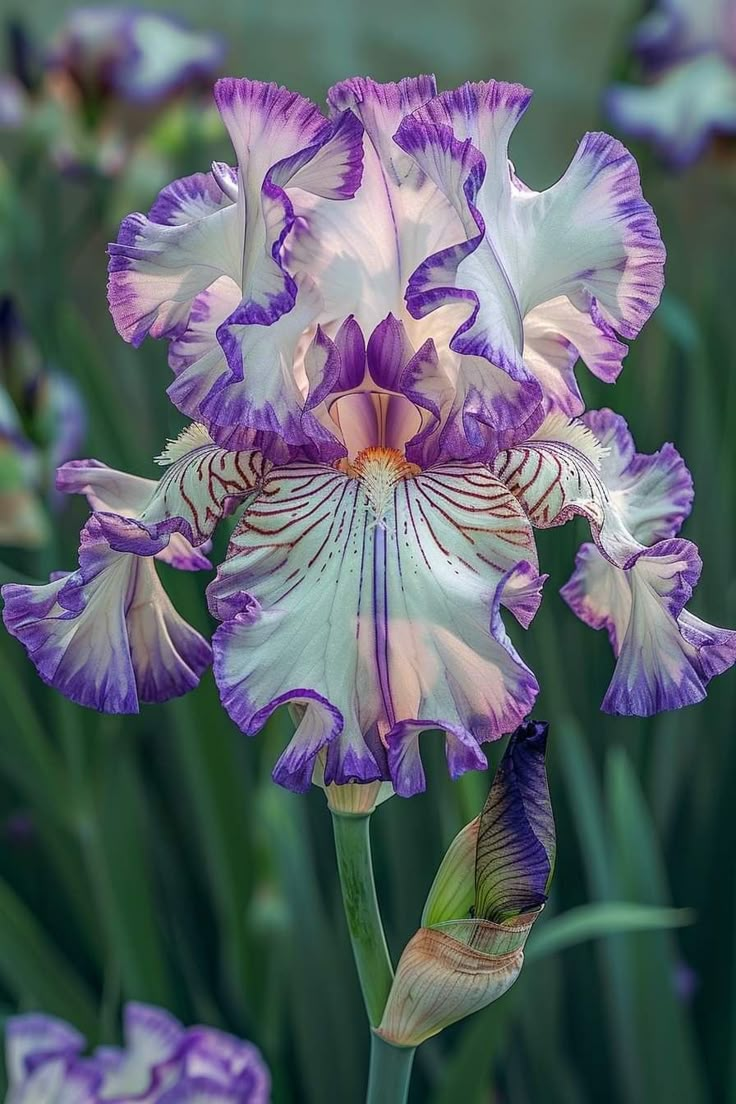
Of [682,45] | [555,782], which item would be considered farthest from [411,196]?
[682,45]

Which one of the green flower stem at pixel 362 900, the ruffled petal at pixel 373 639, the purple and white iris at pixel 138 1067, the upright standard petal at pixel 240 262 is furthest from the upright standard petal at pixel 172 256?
the purple and white iris at pixel 138 1067

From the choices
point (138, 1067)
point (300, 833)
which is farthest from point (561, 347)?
point (300, 833)

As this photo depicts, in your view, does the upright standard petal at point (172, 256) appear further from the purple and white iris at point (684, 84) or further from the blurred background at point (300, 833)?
the purple and white iris at point (684, 84)

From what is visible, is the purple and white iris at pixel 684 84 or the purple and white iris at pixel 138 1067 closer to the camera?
the purple and white iris at pixel 138 1067

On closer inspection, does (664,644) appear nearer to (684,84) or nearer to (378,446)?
(378,446)

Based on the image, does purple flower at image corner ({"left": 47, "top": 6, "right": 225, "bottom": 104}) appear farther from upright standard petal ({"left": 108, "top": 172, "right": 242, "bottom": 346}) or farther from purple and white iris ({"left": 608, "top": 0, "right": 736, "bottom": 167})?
upright standard petal ({"left": 108, "top": 172, "right": 242, "bottom": 346})

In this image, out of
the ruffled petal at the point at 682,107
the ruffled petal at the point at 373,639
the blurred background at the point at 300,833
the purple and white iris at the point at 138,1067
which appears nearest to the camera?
the ruffled petal at the point at 373,639
